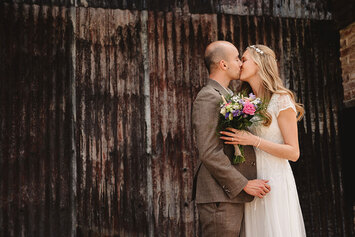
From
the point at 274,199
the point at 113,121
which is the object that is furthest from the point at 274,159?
the point at 113,121

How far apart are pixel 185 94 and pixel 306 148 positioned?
1.96 m

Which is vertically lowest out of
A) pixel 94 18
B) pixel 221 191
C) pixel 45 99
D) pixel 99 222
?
pixel 99 222

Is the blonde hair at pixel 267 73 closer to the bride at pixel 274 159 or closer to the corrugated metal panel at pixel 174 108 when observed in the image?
the bride at pixel 274 159

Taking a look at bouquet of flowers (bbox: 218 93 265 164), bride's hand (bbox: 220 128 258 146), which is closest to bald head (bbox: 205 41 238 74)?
bouquet of flowers (bbox: 218 93 265 164)

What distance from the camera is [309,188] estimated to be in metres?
6.90

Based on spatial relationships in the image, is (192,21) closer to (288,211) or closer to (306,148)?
(306,148)

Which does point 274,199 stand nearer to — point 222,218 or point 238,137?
point 222,218

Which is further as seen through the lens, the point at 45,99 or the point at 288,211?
the point at 45,99

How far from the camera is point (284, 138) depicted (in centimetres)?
432

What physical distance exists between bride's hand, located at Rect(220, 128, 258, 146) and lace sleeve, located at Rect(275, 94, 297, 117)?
39 cm

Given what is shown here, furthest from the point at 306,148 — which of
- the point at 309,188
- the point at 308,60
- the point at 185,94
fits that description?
the point at 185,94

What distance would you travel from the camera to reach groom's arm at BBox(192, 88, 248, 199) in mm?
4090

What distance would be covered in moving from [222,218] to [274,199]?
0.52 m

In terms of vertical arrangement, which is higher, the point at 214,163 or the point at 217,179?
the point at 214,163
